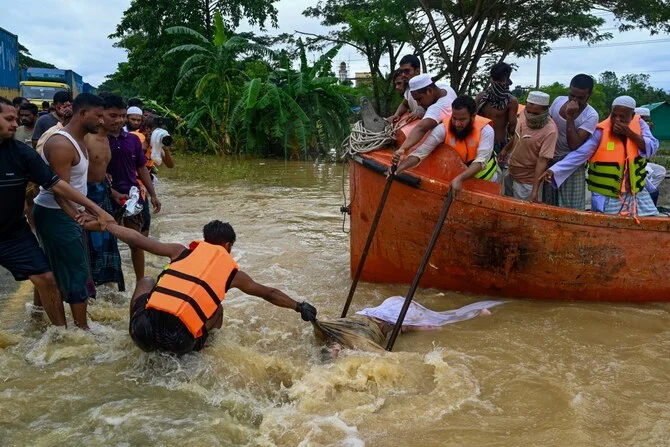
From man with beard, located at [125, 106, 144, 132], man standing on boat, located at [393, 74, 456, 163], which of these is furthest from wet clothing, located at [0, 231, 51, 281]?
man with beard, located at [125, 106, 144, 132]

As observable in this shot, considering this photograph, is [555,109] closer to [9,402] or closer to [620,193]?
→ [620,193]

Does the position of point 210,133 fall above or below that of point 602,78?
below

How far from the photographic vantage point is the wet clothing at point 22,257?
11.4 ft

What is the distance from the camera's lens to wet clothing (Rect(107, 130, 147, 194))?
4734 mm

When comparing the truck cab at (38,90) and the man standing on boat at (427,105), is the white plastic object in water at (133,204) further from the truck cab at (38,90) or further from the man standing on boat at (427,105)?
the truck cab at (38,90)

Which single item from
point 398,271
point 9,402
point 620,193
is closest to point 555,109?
point 620,193

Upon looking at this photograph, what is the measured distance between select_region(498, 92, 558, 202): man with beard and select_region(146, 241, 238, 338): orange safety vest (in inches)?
111

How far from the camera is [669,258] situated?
4648 mm

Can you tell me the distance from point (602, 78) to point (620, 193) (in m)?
54.8

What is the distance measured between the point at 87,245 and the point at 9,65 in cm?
1581

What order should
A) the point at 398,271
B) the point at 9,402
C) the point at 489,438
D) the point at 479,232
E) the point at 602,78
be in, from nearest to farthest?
1. the point at 489,438
2. the point at 9,402
3. the point at 479,232
4. the point at 398,271
5. the point at 602,78

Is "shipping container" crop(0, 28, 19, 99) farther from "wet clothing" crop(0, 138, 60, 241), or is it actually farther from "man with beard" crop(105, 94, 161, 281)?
"wet clothing" crop(0, 138, 60, 241)

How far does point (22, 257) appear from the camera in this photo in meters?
3.52

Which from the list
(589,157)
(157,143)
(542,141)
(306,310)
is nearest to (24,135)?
(157,143)
